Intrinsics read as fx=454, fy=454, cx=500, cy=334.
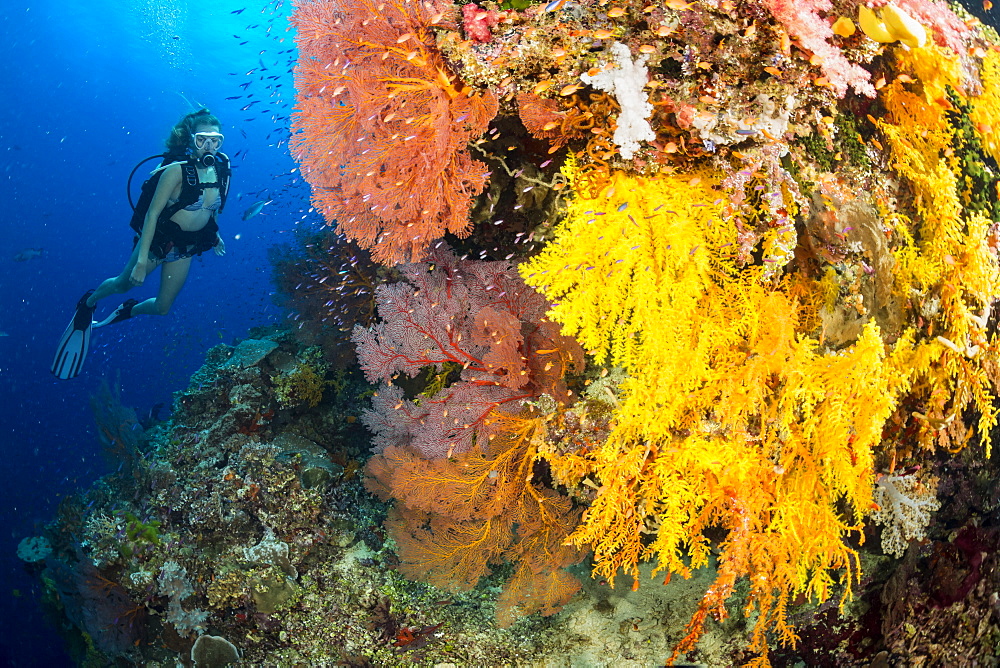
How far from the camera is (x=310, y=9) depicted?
8.96ft

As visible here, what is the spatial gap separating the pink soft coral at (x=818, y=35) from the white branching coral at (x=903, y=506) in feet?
7.67

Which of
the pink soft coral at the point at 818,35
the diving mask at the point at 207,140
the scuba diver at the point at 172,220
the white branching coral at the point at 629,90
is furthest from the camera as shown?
the scuba diver at the point at 172,220

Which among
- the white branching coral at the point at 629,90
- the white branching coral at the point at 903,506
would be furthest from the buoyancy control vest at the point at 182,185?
the white branching coral at the point at 903,506

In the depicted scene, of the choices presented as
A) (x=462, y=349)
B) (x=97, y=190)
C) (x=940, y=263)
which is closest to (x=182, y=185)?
(x=462, y=349)

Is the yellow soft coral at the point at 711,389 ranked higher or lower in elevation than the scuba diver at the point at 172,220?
higher

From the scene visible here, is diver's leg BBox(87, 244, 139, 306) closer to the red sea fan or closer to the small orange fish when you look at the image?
the red sea fan

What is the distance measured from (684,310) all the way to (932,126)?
1974 mm

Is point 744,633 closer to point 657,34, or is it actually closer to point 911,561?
point 911,561

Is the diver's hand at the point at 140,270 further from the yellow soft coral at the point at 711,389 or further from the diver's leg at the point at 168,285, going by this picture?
the yellow soft coral at the point at 711,389

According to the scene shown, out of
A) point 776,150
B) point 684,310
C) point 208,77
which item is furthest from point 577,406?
point 208,77

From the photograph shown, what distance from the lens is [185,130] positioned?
6879 millimetres

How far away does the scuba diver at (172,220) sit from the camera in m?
6.96

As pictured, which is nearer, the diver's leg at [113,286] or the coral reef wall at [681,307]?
the coral reef wall at [681,307]

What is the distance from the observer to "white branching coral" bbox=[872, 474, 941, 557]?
2.79 meters
